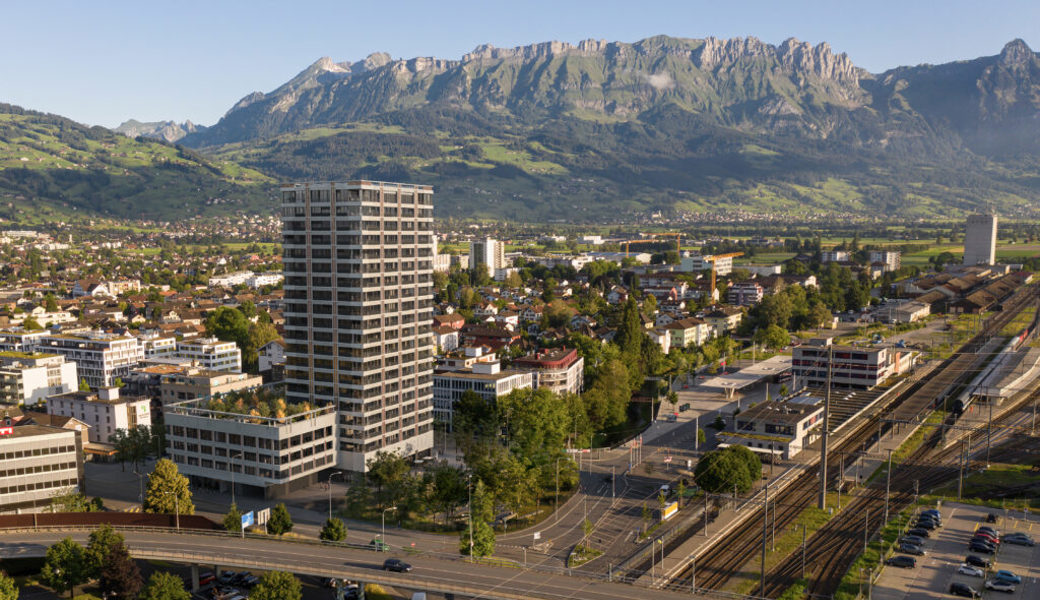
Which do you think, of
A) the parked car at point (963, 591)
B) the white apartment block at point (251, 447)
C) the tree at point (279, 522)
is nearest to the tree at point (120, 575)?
the tree at point (279, 522)

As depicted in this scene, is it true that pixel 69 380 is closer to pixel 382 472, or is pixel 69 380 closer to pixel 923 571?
pixel 382 472

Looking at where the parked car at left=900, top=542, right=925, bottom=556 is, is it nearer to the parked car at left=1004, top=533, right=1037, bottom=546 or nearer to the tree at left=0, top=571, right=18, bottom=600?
the parked car at left=1004, top=533, right=1037, bottom=546

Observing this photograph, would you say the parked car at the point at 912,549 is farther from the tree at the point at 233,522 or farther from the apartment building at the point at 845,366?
the apartment building at the point at 845,366

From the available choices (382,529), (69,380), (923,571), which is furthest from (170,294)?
(923,571)

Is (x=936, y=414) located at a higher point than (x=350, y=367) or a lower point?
lower

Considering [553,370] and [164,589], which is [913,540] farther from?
[164,589]

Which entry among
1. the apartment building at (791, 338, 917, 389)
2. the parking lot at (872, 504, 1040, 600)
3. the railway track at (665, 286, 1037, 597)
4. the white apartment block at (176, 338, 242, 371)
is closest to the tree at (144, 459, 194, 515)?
the railway track at (665, 286, 1037, 597)

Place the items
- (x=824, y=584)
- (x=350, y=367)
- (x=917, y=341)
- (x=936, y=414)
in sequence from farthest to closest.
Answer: (x=917, y=341) → (x=936, y=414) → (x=350, y=367) → (x=824, y=584)

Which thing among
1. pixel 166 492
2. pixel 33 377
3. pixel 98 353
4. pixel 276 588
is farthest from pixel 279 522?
pixel 98 353
